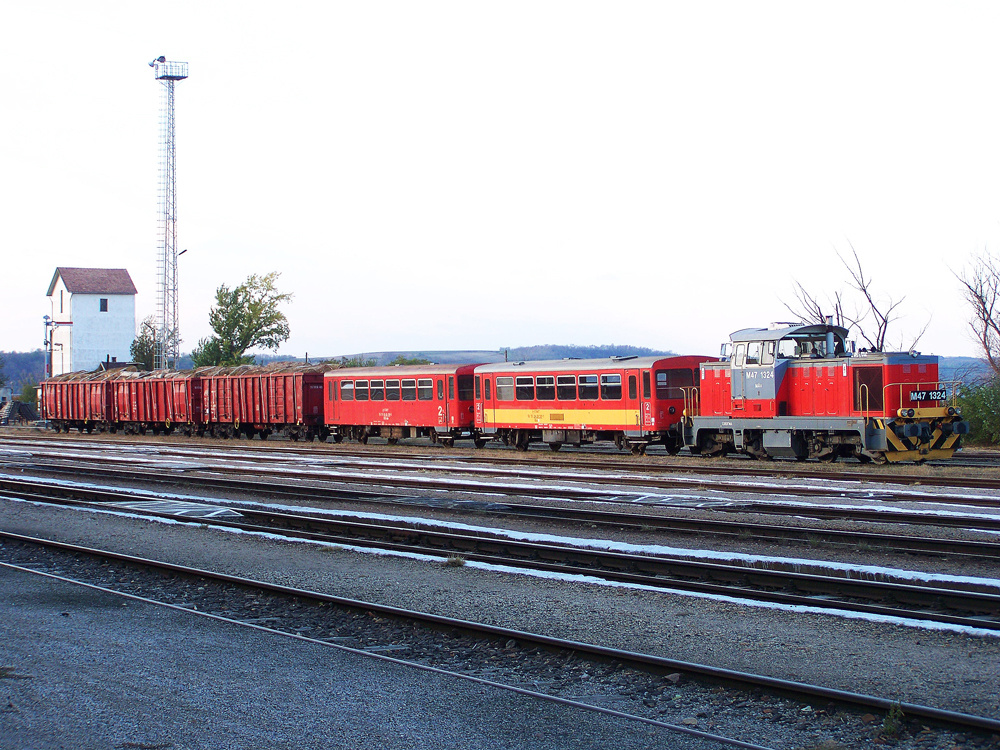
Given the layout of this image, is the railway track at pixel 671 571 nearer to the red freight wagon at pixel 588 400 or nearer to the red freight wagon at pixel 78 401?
the red freight wagon at pixel 588 400

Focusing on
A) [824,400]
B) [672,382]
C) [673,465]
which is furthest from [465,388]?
[824,400]

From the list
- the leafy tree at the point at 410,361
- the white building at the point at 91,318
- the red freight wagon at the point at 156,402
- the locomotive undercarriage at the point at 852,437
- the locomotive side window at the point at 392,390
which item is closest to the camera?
the locomotive undercarriage at the point at 852,437

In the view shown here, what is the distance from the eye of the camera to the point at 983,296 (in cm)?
3466

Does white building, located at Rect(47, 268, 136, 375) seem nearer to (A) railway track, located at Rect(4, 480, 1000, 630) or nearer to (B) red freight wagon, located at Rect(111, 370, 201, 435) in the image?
(B) red freight wagon, located at Rect(111, 370, 201, 435)

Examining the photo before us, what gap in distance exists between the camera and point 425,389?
32719 millimetres

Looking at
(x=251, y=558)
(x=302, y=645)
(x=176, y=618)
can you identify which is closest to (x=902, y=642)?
(x=302, y=645)

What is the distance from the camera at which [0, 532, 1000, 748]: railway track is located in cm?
587

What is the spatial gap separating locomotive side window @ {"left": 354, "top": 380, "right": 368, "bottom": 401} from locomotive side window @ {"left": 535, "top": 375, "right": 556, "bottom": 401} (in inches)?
368

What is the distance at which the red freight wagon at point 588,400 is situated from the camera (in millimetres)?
25688

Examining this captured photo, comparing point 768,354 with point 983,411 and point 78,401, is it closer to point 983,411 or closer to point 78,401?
point 983,411

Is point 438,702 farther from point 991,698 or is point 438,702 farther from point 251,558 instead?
point 251,558

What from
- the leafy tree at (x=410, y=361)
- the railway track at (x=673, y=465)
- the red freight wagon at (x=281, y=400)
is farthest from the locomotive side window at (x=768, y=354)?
the red freight wagon at (x=281, y=400)

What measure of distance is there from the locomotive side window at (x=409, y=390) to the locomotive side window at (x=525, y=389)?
17.4 ft

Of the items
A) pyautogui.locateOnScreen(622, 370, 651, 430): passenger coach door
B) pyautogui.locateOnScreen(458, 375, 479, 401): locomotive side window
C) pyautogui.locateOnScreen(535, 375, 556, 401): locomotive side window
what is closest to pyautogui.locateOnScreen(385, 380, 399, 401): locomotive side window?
pyautogui.locateOnScreen(458, 375, 479, 401): locomotive side window
